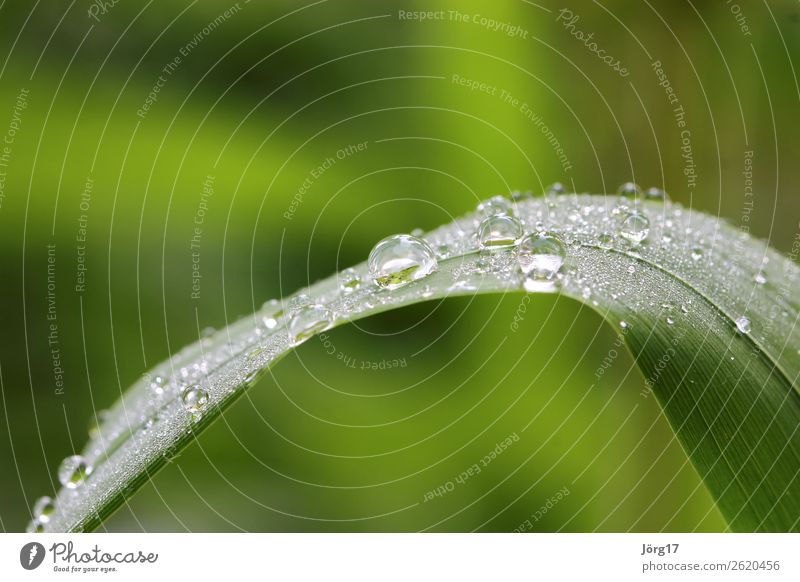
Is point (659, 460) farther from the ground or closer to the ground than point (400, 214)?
closer to the ground

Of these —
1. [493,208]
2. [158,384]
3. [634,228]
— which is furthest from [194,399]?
[634,228]

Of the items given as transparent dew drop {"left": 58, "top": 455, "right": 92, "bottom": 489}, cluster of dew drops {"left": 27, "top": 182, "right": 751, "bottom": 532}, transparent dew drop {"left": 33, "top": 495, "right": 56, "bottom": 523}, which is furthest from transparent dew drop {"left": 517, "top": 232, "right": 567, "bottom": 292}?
transparent dew drop {"left": 33, "top": 495, "right": 56, "bottom": 523}

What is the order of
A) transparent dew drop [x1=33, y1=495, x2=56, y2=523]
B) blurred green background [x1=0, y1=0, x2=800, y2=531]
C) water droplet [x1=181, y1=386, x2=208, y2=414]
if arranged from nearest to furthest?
1. water droplet [x1=181, y1=386, x2=208, y2=414]
2. transparent dew drop [x1=33, y1=495, x2=56, y2=523]
3. blurred green background [x1=0, y1=0, x2=800, y2=531]

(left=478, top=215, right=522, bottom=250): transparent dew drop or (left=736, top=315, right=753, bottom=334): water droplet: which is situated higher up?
(left=478, top=215, right=522, bottom=250): transparent dew drop

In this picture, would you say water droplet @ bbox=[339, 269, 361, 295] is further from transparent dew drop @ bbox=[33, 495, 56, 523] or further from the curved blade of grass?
transparent dew drop @ bbox=[33, 495, 56, 523]

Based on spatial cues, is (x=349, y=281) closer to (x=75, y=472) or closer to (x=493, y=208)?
(x=493, y=208)

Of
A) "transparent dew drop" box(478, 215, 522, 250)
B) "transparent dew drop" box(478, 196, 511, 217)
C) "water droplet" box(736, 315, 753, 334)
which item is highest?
"transparent dew drop" box(478, 196, 511, 217)
